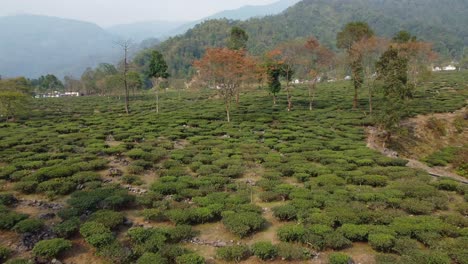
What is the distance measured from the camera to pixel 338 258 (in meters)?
10.8

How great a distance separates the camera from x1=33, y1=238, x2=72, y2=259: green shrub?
1141cm

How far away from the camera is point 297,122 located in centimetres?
3703

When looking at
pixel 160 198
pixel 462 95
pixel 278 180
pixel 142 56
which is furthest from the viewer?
pixel 142 56

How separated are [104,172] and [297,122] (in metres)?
23.2

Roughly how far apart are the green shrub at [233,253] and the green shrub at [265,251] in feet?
1.25


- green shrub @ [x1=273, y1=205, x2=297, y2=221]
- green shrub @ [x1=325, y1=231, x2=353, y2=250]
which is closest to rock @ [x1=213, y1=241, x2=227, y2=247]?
green shrub @ [x1=273, y1=205, x2=297, y2=221]

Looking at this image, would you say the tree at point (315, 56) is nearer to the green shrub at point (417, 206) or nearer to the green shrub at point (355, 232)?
the green shrub at point (417, 206)

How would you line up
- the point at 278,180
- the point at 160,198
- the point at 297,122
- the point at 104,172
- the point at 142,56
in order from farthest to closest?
the point at 142,56 < the point at 297,122 < the point at 104,172 < the point at 278,180 < the point at 160,198

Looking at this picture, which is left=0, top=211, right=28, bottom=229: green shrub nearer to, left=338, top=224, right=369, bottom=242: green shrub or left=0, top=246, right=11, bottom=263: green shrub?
left=0, top=246, right=11, bottom=263: green shrub

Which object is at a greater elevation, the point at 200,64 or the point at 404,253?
the point at 200,64

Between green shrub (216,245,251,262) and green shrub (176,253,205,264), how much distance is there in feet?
2.44

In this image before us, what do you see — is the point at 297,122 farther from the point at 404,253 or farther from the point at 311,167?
the point at 404,253

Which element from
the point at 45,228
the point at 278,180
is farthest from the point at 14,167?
the point at 278,180

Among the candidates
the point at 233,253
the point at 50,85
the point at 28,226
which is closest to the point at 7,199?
the point at 28,226
